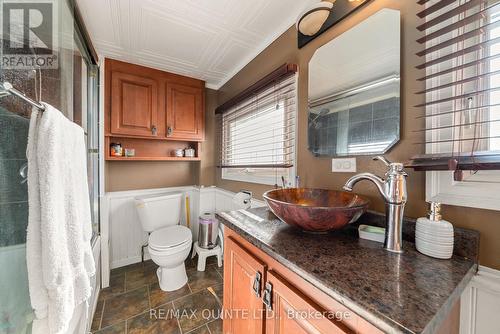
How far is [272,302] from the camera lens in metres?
0.65

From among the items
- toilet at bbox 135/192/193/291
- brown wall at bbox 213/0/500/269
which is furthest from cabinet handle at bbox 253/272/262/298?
toilet at bbox 135/192/193/291

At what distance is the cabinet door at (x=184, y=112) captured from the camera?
2.08 meters

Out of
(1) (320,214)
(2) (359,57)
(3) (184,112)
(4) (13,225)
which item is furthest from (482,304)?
(3) (184,112)

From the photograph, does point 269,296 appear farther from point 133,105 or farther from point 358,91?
point 133,105

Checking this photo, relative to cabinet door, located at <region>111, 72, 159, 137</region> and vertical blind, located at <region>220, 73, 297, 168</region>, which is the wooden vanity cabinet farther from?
cabinet door, located at <region>111, 72, 159, 137</region>

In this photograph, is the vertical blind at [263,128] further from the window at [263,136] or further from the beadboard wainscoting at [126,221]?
the beadboard wainscoting at [126,221]

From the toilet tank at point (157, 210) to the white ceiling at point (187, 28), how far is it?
54.2 inches

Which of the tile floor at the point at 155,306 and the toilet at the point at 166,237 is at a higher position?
the toilet at the point at 166,237

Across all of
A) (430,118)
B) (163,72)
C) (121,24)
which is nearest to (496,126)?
(430,118)

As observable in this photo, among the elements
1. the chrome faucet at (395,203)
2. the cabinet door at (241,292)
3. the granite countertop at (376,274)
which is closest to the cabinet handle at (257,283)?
the cabinet door at (241,292)

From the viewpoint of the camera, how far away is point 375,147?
0.83 metres

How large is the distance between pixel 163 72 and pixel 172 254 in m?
1.83

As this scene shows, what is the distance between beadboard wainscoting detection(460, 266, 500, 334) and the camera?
0.55 m

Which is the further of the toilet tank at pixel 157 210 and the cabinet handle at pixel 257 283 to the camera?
the toilet tank at pixel 157 210
